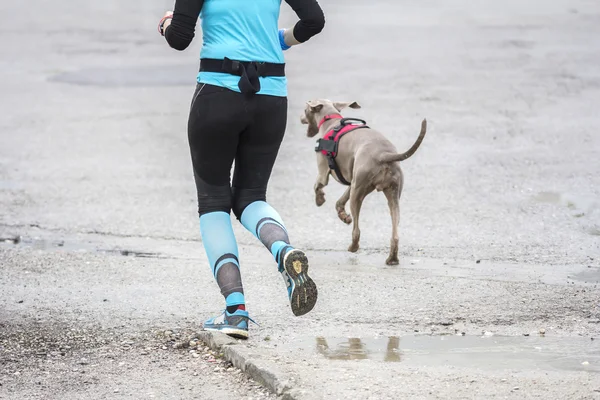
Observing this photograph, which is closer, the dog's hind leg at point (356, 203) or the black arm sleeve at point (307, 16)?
the black arm sleeve at point (307, 16)

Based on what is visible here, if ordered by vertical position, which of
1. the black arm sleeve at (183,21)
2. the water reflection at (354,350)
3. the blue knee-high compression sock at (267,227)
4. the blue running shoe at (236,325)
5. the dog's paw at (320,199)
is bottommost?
the dog's paw at (320,199)

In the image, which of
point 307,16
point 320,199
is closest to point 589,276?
point 320,199

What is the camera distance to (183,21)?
4.64 meters

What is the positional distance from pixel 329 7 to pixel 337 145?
1274 centimetres

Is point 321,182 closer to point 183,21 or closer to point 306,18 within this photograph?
point 306,18

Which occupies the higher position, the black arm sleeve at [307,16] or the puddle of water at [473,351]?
the black arm sleeve at [307,16]

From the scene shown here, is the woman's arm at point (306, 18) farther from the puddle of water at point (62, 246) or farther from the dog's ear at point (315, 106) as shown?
the dog's ear at point (315, 106)

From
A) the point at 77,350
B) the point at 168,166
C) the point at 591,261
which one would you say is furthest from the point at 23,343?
the point at 168,166

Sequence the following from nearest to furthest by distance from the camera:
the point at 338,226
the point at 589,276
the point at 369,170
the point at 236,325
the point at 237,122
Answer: the point at 237,122 → the point at 236,325 → the point at 589,276 → the point at 369,170 → the point at 338,226

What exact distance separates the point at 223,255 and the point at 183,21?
3.78ft

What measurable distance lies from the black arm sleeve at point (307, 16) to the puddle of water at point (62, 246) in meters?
2.73

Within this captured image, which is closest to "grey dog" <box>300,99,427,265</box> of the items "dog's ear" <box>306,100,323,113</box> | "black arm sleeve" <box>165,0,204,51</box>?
"dog's ear" <box>306,100,323,113</box>

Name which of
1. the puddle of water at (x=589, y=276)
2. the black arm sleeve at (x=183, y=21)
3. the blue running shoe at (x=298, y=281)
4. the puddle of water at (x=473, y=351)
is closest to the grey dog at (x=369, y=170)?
the puddle of water at (x=589, y=276)

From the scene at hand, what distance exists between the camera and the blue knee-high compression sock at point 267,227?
15.7ft
